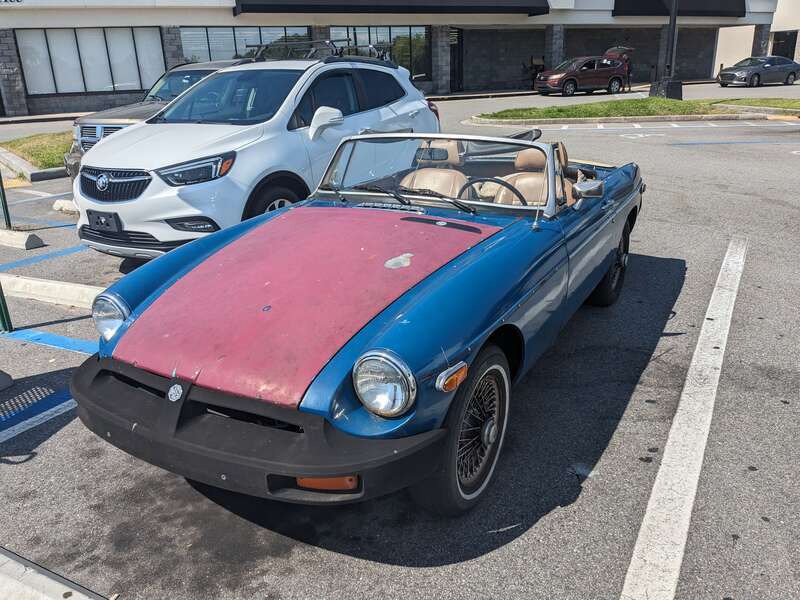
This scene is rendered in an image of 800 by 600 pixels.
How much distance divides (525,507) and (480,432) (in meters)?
0.41

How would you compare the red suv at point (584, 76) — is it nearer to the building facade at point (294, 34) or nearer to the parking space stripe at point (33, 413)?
the building facade at point (294, 34)

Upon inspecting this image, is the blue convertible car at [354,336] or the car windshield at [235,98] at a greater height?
the car windshield at [235,98]

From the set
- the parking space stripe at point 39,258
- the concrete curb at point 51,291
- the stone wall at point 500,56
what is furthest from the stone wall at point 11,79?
the concrete curb at point 51,291

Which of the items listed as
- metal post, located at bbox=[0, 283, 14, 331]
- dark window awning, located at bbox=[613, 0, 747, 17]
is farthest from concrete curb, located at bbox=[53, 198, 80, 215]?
dark window awning, located at bbox=[613, 0, 747, 17]

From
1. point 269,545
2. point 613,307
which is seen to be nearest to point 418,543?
point 269,545

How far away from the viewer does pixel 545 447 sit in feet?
11.7

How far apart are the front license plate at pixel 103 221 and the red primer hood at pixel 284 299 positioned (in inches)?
96.9

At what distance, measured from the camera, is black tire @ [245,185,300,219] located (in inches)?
244

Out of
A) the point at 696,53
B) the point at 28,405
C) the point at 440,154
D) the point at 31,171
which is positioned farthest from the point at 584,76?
the point at 28,405

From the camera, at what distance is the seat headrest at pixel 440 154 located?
14.4ft

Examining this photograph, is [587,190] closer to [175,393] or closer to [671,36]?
[175,393]

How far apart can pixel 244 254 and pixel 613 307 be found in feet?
10.5

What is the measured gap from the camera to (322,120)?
6691 mm

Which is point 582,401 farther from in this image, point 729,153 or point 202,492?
point 729,153
